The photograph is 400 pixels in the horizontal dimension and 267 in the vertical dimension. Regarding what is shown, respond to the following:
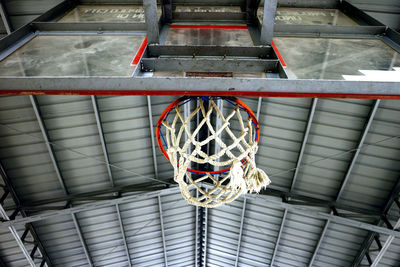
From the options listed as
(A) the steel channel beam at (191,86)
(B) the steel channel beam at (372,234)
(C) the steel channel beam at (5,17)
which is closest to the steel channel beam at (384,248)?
(B) the steel channel beam at (372,234)

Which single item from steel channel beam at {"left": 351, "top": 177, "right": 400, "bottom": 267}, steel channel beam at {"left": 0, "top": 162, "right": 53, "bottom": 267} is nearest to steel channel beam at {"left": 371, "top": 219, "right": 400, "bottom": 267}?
steel channel beam at {"left": 351, "top": 177, "right": 400, "bottom": 267}

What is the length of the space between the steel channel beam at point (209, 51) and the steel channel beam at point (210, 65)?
1.37ft

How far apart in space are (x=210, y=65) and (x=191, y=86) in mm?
691

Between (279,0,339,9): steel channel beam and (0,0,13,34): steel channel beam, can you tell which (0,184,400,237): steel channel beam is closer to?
(0,0,13,34): steel channel beam

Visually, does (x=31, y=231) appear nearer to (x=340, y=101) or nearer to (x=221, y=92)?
(x=221, y=92)

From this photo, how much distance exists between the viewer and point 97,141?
30.9 feet

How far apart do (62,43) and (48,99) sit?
4.01 meters

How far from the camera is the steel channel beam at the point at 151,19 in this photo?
4.05 m

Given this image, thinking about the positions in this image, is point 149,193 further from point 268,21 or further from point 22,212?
point 268,21

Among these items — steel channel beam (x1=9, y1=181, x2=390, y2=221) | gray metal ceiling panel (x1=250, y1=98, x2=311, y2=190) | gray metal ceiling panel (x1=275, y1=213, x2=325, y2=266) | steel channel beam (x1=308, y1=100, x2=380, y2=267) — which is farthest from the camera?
gray metal ceiling panel (x1=275, y1=213, x2=325, y2=266)

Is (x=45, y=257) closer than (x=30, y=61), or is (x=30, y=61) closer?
(x=30, y=61)

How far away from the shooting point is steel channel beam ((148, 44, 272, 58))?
432 cm

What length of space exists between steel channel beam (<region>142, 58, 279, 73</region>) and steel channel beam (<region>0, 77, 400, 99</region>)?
0.63 m

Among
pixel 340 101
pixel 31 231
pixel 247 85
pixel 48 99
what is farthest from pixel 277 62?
pixel 31 231
